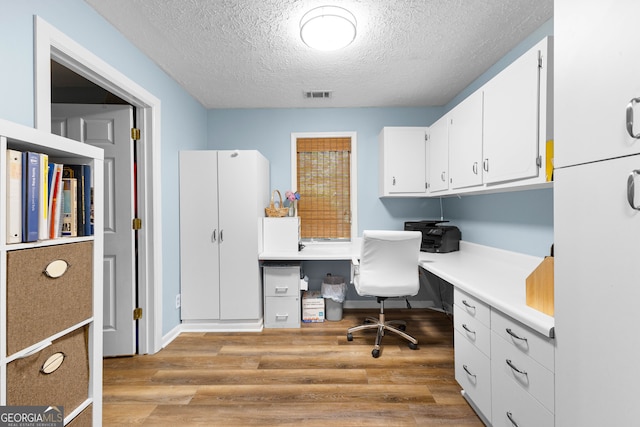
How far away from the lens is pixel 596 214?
2.93 feet

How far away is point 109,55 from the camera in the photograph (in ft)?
6.29

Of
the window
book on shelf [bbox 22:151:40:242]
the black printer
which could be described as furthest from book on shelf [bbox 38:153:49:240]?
the black printer

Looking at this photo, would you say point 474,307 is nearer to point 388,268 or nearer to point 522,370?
point 522,370

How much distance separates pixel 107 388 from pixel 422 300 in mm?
3129

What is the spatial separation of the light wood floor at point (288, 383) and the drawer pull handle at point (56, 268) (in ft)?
3.94

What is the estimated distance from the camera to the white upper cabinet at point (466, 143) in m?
2.11

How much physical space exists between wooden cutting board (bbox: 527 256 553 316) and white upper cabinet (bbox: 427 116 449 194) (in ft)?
4.89

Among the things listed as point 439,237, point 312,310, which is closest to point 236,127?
point 312,310

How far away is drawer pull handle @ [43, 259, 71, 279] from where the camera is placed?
0.99 metres

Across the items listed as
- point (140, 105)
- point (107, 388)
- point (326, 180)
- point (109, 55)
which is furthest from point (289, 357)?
point (109, 55)

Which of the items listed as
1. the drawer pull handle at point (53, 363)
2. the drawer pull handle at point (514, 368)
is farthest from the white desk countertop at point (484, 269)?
the drawer pull handle at point (53, 363)

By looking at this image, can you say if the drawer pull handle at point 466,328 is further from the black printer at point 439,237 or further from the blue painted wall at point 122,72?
the blue painted wall at point 122,72

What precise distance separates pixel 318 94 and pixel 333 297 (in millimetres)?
2220

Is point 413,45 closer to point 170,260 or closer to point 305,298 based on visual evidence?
point 305,298
